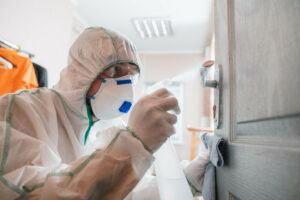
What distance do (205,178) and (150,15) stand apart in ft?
7.97

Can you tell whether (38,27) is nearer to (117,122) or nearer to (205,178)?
(117,122)

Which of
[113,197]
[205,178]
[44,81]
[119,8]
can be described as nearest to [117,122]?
[205,178]

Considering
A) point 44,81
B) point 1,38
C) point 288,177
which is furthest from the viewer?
point 44,81

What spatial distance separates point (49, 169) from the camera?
0.55 meters

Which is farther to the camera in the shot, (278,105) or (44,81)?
(44,81)

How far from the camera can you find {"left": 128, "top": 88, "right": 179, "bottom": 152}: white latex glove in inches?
21.8

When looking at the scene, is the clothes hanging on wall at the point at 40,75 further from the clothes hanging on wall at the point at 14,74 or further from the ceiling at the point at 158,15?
the ceiling at the point at 158,15

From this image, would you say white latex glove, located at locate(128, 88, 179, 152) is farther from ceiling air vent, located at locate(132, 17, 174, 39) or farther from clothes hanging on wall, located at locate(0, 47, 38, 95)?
ceiling air vent, located at locate(132, 17, 174, 39)

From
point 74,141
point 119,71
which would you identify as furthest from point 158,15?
point 74,141

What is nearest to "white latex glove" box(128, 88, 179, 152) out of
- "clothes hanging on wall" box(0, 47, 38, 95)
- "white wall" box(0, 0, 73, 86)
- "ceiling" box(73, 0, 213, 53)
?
"clothes hanging on wall" box(0, 47, 38, 95)

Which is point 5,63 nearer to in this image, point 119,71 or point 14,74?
point 14,74

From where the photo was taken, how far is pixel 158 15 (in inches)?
113

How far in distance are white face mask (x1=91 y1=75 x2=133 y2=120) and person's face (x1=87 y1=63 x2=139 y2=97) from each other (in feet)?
0.05

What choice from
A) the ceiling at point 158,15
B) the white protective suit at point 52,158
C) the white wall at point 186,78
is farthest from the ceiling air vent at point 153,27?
the white protective suit at point 52,158
